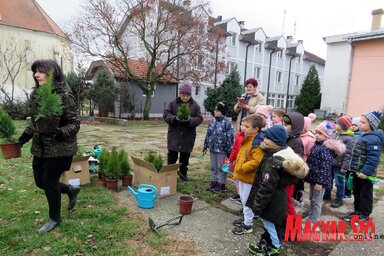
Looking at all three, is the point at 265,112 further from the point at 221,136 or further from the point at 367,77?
the point at 367,77

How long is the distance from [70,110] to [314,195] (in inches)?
128

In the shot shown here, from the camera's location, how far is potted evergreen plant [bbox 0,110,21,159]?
3.54m

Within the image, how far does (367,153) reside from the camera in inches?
161

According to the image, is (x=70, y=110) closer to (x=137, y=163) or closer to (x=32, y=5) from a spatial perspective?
(x=137, y=163)

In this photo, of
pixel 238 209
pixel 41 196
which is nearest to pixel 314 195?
pixel 238 209

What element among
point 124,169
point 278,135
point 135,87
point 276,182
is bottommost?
point 124,169

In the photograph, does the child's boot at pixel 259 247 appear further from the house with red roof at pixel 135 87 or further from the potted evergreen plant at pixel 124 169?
the house with red roof at pixel 135 87

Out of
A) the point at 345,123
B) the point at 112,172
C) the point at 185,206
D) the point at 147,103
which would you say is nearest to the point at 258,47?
the point at 147,103

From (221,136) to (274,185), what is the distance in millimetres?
1968

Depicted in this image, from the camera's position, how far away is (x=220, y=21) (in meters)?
29.4

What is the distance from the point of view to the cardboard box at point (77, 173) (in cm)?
466

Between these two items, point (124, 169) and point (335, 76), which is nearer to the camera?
point (124, 169)

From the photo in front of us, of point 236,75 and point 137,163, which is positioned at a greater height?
point 236,75

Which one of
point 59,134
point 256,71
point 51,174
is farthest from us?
point 256,71
